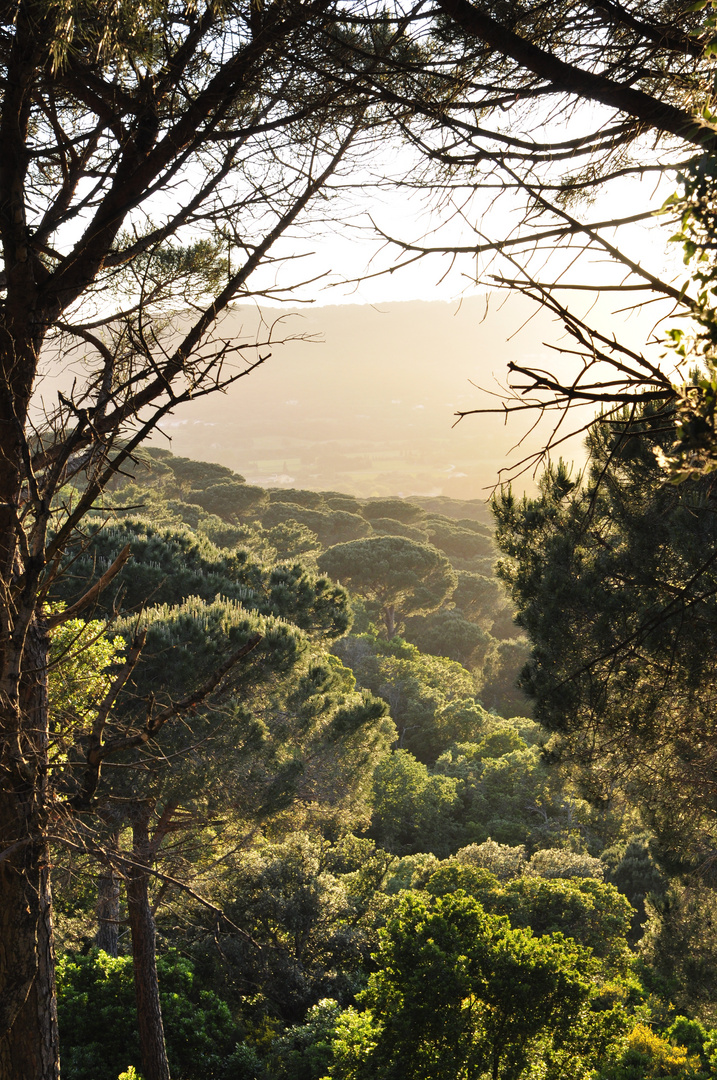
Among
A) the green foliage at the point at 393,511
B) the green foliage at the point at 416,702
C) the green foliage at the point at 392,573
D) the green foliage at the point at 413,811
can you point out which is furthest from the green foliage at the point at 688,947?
the green foliage at the point at 393,511

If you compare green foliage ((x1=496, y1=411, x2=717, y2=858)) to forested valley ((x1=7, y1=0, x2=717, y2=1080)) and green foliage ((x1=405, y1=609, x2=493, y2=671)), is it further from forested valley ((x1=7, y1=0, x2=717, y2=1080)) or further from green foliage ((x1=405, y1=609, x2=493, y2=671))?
green foliage ((x1=405, y1=609, x2=493, y2=671))

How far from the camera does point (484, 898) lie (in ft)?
32.1

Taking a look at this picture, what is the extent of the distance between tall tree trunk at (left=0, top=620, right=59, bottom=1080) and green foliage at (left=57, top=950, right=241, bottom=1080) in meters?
5.76

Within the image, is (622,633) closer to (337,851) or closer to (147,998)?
(147,998)

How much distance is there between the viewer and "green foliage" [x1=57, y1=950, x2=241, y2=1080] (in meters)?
6.84

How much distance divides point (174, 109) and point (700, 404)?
2193 millimetres

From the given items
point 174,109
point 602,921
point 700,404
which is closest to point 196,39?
point 174,109

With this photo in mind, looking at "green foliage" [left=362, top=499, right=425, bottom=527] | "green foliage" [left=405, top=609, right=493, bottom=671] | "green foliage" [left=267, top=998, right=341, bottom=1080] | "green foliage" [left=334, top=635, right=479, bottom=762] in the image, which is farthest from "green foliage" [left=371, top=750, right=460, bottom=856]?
"green foliage" [left=362, top=499, right=425, bottom=527]

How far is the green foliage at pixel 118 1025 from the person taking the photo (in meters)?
6.84

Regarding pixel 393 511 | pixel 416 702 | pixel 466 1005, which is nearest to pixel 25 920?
pixel 466 1005

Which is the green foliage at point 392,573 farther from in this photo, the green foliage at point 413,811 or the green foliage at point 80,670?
the green foliage at point 80,670

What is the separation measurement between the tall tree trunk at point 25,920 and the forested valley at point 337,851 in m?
0.13

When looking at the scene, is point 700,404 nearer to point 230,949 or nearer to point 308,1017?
point 308,1017

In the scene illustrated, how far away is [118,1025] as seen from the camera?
710 centimetres
